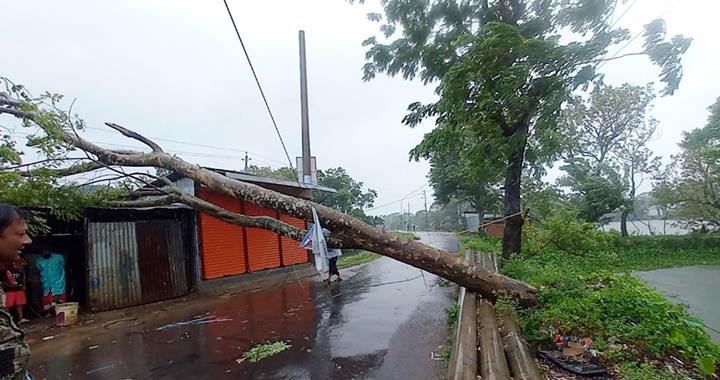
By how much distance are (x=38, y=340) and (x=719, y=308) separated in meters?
14.3

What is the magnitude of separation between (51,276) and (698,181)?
26.0 metres

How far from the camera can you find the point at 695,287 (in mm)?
11938

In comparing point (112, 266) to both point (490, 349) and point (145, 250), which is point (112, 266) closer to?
point (145, 250)

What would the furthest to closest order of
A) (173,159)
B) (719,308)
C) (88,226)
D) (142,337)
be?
(719,308) → (88,226) → (173,159) → (142,337)

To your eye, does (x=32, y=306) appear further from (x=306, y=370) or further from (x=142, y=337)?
(x=306, y=370)

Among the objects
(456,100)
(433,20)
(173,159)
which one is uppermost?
(433,20)

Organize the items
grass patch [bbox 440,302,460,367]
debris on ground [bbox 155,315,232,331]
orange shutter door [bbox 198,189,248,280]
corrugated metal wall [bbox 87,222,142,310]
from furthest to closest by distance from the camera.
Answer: orange shutter door [bbox 198,189,248,280], corrugated metal wall [bbox 87,222,142,310], debris on ground [bbox 155,315,232,331], grass patch [bbox 440,302,460,367]

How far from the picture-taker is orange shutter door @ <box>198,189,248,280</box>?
388 inches

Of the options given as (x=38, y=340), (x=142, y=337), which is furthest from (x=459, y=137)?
(x=38, y=340)

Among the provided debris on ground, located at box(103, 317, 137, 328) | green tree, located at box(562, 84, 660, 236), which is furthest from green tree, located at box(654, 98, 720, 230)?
debris on ground, located at box(103, 317, 137, 328)

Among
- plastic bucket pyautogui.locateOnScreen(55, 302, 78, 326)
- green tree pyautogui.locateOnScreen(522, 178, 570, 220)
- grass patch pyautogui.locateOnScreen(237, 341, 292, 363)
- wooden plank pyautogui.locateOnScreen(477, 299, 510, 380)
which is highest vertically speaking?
green tree pyautogui.locateOnScreen(522, 178, 570, 220)

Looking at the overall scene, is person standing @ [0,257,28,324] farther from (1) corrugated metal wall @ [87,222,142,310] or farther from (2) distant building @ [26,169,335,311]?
(1) corrugated metal wall @ [87,222,142,310]

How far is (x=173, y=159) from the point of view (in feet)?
23.8

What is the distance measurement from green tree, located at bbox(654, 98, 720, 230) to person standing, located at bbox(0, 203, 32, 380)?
22.9m
